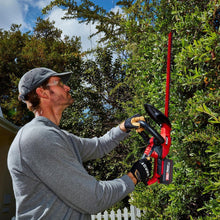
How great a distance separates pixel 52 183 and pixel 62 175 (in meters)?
0.08

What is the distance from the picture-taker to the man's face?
6.72 ft

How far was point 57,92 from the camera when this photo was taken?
2.08m

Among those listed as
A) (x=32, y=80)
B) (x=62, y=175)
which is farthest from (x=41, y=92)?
(x=62, y=175)

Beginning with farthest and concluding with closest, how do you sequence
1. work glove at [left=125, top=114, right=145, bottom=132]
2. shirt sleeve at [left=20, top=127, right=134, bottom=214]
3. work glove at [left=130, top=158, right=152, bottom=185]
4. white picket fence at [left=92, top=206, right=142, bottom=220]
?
1. white picket fence at [left=92, top=206, right=142, bottom=220]
2. work glove at [left=125, top=114, right=145, bottom=132]
3. work glove at [left=130, top=158, right=152, bottom=185]
4. shirt sleeve at [left=20, top=127, right=134, bottom=214]

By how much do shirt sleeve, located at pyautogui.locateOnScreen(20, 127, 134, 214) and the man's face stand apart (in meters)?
0.50

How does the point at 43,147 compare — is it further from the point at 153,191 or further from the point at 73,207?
the point at 153,191

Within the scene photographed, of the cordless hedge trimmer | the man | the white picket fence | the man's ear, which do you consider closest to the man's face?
the man's ear

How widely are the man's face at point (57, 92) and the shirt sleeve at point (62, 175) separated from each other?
1.64 feet

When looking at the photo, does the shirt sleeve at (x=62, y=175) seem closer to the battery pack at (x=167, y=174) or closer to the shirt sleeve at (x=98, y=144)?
the battery pack at (x=167, y=174)

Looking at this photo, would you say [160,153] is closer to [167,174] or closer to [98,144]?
[167,174]

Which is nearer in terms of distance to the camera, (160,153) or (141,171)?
(141,171)

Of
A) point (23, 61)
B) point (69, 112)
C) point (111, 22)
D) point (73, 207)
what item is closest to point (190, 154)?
point (73, 207)

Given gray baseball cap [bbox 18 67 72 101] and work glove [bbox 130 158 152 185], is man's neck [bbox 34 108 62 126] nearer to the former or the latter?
gray baseball cap [bbox 18 67 72 101]

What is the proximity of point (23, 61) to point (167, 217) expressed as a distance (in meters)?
13.7
